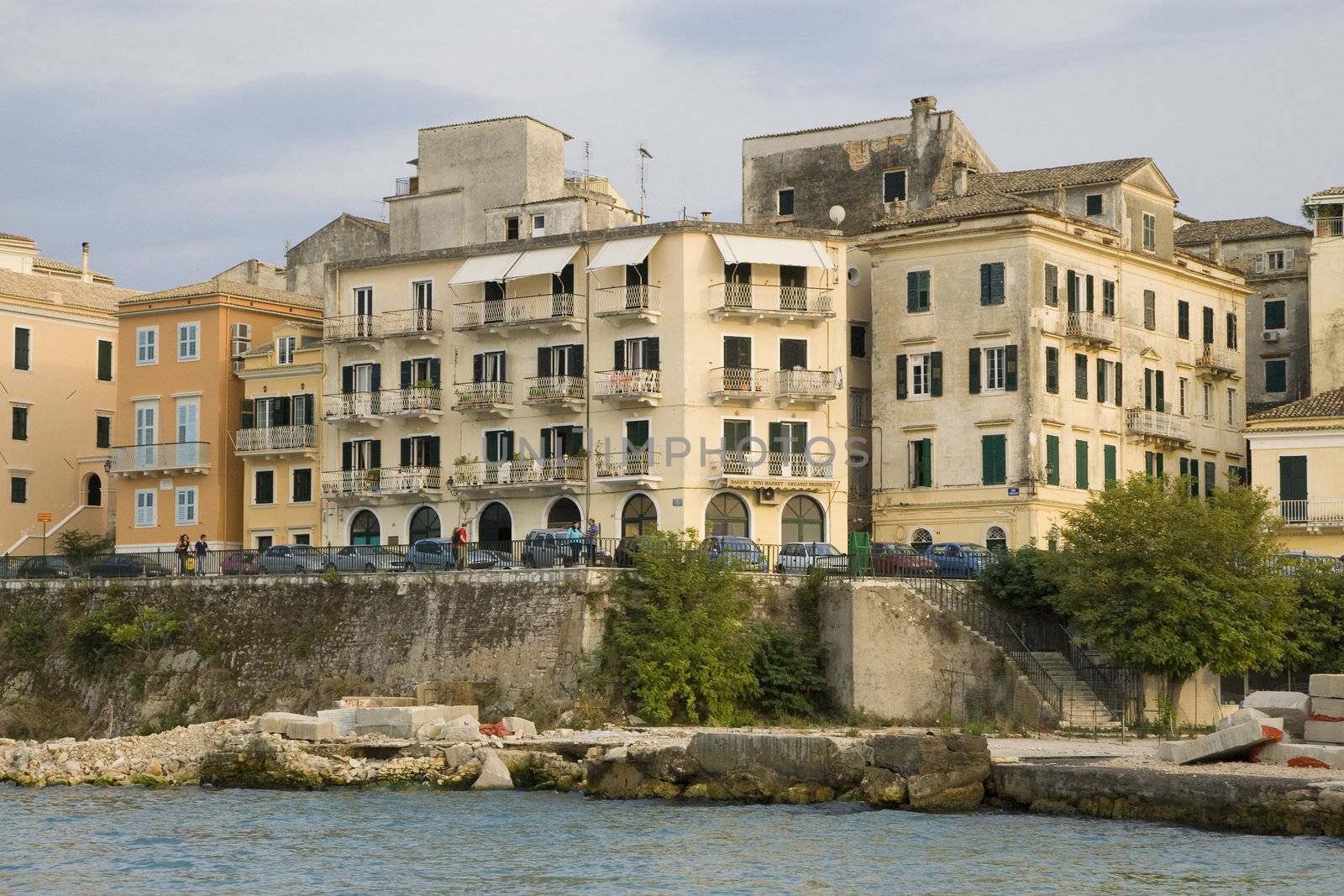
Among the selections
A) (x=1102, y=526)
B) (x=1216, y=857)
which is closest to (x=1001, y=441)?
(x=1102, y=526)

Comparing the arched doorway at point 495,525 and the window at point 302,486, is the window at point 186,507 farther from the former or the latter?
the arched doorway at point 495,525

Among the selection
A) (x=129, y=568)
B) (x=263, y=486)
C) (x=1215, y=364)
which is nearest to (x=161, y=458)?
(x=263, y=486)

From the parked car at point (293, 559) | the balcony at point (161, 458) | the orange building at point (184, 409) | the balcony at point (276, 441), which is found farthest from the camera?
the orange building at point (184, 409)

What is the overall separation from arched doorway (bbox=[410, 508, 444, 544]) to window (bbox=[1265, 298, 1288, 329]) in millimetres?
31020

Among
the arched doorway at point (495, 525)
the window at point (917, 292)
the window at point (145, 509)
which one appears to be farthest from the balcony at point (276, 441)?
the window at point (917, 292)

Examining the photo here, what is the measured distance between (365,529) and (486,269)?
30.4 feet

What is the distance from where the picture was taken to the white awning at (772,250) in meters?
62.5

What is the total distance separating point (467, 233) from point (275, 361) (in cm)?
764

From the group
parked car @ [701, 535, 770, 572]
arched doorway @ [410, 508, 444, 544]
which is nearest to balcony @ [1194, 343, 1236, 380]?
parked car @ [701, 535, 770, 572]

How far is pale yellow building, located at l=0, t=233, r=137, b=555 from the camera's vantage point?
255ft

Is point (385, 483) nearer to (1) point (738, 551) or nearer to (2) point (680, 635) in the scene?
(1) point (738, 551)

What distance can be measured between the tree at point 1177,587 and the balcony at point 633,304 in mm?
15479

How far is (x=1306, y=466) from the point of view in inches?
2625

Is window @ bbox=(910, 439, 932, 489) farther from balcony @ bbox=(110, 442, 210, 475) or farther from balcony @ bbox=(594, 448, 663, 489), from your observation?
balcony @ bbox=(110, 442, 210, 475)
